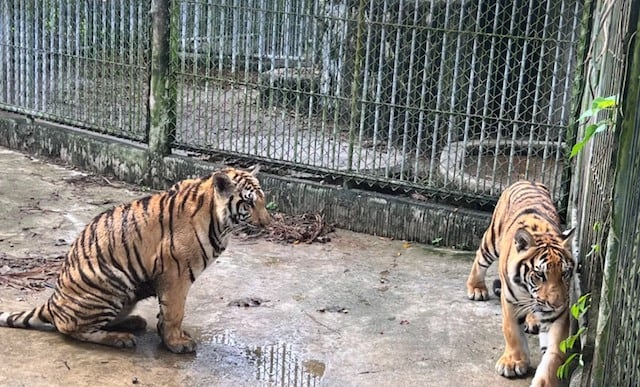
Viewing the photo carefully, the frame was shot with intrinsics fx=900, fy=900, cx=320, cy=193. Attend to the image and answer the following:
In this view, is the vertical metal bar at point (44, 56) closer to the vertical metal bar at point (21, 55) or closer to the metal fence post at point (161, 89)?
the vertical metal bar at point (21, 55)

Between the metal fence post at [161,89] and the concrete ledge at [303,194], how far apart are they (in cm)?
17

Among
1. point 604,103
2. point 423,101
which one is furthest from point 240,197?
point 423,101

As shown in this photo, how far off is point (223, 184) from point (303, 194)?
2.65 m

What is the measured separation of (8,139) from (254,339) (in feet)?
17.4

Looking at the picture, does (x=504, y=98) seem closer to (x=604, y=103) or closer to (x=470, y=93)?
(x=470, y=93)

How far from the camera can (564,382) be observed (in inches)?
187

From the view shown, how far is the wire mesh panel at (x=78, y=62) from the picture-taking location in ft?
28.0

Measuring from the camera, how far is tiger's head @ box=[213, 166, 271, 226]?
5.12m

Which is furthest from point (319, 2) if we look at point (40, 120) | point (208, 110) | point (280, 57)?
point (40, 120)

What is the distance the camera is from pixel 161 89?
8281mm

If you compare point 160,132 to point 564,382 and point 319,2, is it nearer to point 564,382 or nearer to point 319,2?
point 319,2

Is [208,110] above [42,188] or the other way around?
above

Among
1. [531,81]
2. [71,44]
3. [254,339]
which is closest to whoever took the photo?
[254,339]

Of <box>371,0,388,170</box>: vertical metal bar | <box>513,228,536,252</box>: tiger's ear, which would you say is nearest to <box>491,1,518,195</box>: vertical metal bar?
<box>371,0,388,170</box>: vertical metal bar
